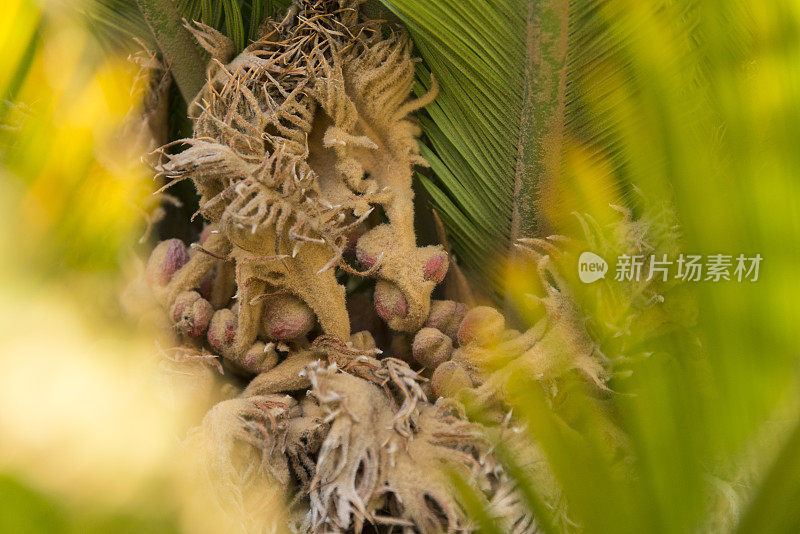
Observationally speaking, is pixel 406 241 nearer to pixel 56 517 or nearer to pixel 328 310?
pixel 328 310

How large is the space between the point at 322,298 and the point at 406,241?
11cm

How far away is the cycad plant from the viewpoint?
601 mm

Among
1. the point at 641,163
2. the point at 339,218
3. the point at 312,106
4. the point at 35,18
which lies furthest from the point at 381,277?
the point at 35,18

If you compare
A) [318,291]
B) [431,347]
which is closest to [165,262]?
[318,291]

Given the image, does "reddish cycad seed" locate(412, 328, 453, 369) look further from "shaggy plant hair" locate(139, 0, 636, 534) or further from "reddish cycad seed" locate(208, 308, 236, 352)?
"reddish cycad seed" locate(208, 308, 236, 352)

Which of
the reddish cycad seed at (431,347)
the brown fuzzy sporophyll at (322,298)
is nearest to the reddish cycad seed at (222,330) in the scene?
the brown fuzzy sporophyll at (322,298)

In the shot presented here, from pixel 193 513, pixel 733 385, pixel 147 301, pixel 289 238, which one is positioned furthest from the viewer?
pixel 147 301

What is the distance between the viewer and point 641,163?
406mm

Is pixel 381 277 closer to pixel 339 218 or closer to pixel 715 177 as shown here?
pixel 339 218

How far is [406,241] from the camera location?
70 centimetres

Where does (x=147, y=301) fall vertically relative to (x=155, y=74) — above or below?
below

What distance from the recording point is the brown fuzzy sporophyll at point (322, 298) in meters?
0.61

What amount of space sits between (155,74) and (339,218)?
0.35m

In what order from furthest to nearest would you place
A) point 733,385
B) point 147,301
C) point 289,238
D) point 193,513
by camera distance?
1. point 147,301
2. point 289,238
3. point 193,513
4. point 733,385
